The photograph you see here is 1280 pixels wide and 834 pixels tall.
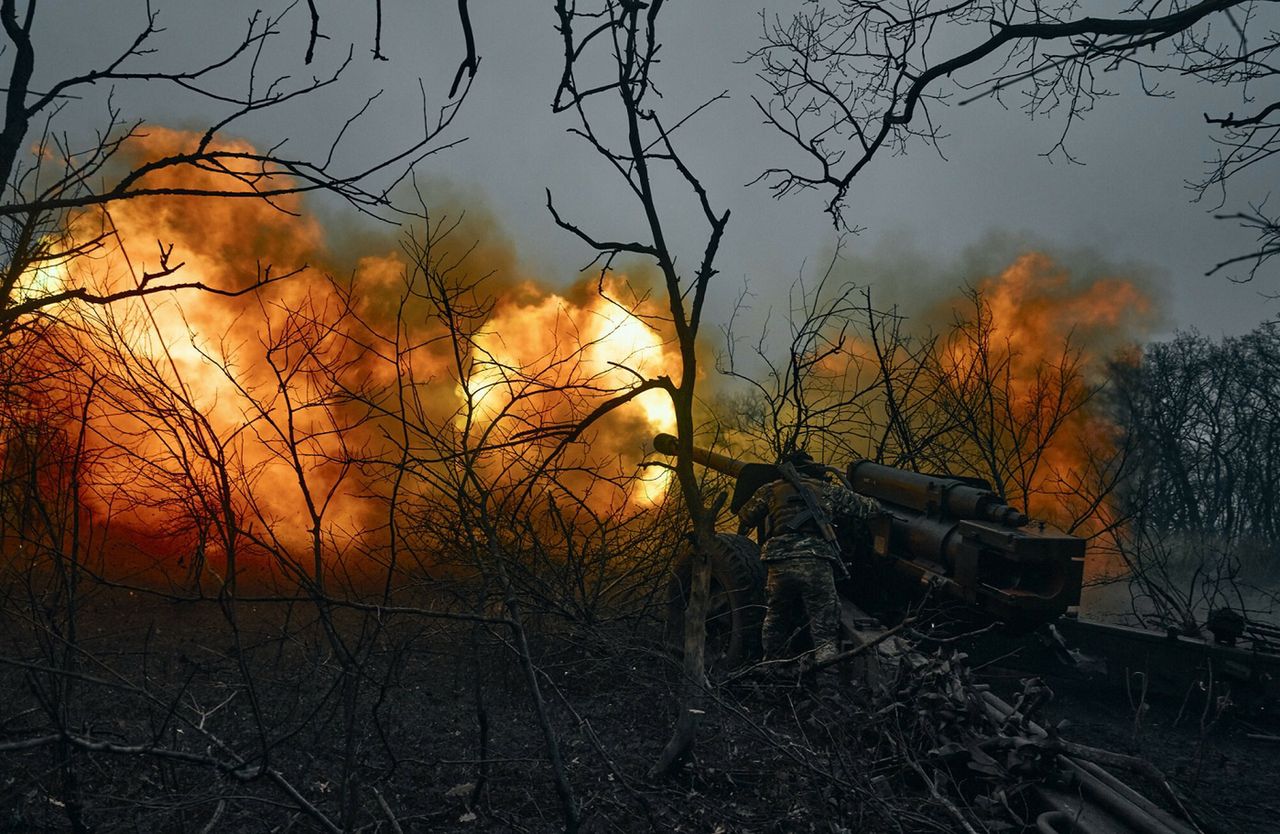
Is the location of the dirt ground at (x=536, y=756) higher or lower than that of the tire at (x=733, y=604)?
lower

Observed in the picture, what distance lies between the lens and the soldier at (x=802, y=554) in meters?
6.20

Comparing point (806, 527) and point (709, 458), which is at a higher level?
point (709, 458)

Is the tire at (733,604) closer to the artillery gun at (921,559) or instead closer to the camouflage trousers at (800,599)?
the artillery gun at (921,559)

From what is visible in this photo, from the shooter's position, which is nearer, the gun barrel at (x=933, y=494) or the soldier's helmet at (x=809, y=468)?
the gun barrel at (x=933, y=494)

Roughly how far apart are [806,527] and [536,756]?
2617 mm

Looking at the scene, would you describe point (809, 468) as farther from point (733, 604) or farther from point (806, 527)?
point (733, 604)

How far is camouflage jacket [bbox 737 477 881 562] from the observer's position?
20.7ft

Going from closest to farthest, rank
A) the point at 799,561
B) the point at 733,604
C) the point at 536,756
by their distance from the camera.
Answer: the point at 536,756 → the point at 799,561 → the point at 733,604

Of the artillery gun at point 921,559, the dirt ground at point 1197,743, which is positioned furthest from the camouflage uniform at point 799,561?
the dirt ground at point 1197,743

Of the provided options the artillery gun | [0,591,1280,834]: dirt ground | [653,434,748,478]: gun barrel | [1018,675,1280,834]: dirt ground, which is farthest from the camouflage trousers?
[1018,675,1280,834]: dirt ground

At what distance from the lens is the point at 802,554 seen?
6.29 metres

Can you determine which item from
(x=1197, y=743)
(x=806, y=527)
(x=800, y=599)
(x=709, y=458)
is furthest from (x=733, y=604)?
(x=1197, y=743)

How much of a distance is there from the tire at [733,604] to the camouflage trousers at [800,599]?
24cm

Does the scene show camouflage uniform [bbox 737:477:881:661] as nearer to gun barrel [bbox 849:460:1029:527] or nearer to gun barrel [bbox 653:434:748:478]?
gun barrel [bbox 849:460:1029:527]
